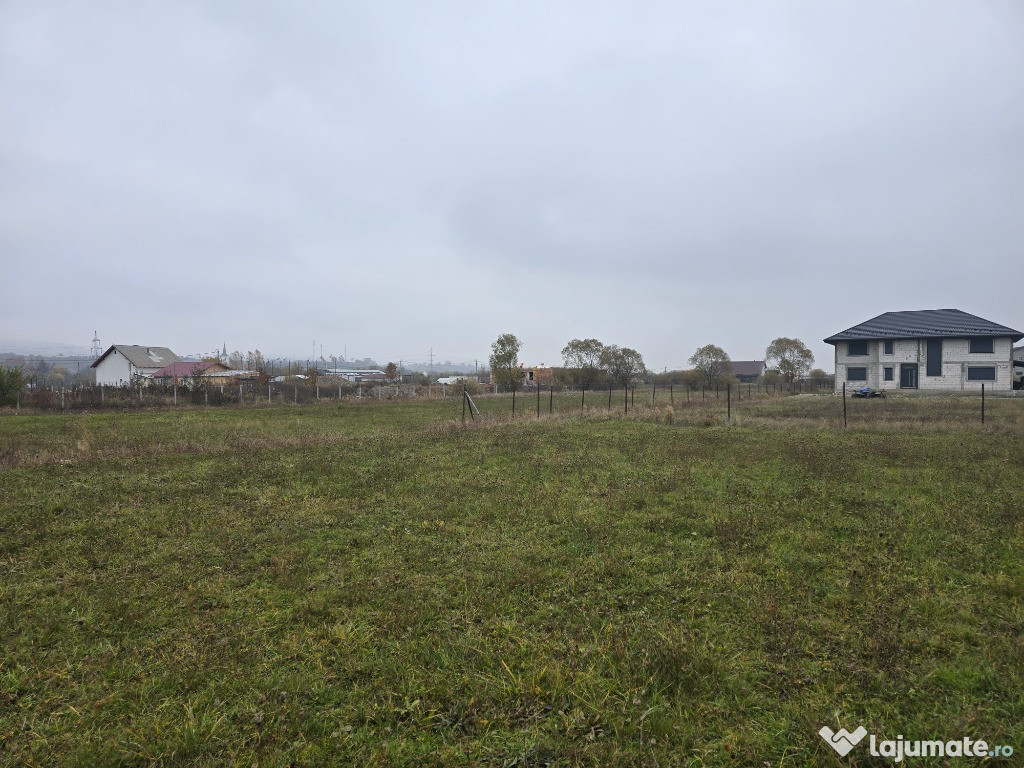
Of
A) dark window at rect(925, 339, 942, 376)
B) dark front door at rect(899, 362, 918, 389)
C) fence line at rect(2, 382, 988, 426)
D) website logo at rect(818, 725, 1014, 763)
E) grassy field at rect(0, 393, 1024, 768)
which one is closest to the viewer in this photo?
website logo at rect(818, 725, 1014, 763)

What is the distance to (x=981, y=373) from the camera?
3772cm

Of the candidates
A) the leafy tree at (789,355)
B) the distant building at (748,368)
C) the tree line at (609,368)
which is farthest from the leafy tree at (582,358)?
the distant building at (748,368)

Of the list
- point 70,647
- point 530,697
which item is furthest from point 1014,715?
point 70,647

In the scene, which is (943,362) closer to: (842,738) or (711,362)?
(711,362)

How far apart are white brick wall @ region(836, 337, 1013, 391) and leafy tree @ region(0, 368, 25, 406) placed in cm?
5521

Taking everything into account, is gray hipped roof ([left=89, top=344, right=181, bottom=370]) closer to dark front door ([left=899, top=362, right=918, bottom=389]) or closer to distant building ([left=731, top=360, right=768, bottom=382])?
dark front door ([left=899, top=362, right=918, bottom=389])

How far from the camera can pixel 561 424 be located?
59.2 feet

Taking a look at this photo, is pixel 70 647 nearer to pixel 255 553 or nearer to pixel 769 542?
pixel 255 553

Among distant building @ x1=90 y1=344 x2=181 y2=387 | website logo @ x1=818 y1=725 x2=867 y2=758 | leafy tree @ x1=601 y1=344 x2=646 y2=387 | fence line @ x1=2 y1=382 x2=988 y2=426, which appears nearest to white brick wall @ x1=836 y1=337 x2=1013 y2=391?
fence line @ x1=2 y1=382 x2=988 y2=426

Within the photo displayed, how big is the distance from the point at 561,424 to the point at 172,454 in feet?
37.5

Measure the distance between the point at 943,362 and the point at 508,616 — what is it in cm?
4700

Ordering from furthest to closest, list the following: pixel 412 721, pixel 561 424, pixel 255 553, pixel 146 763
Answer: pixel 561 424
pixel 255 553
pixel 412 721
pixel 146 763

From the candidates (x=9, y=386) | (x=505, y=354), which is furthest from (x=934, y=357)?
(x=9, y=386)

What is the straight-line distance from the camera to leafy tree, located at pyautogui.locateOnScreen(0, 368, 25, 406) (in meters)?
26.4
